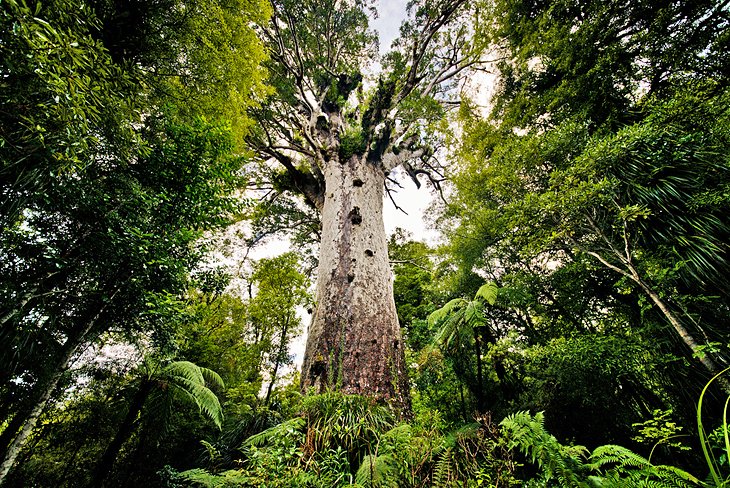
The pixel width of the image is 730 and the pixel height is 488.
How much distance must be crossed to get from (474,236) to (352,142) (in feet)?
13.1

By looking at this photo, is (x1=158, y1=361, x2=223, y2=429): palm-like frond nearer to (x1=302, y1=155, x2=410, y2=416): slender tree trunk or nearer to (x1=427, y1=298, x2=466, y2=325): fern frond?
(x1=302, y1=155, x2=410, y2=416): slender tree trunk

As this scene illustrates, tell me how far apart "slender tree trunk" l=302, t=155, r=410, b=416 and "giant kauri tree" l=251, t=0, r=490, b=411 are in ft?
A: 0.05

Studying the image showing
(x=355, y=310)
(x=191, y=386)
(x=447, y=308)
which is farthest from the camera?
(x=191, y=386)

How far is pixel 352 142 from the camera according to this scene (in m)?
6.19

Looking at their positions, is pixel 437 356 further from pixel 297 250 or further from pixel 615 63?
pixel 297 250

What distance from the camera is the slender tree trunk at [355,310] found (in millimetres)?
3094

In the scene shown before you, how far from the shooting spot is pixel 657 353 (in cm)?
338

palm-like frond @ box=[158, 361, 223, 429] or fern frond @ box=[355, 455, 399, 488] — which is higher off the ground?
palm-like frond @ box=[158, 361, 223, 429]

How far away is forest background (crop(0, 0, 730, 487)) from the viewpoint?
1.85 m

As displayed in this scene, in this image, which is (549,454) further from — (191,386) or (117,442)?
(117,442)

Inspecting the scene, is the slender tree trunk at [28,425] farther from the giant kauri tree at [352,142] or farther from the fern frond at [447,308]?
the fern frond at [447,308]

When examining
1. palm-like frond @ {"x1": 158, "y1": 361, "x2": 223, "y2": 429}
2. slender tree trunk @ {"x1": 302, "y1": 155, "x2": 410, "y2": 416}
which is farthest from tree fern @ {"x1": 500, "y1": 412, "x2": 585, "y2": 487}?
palm-like frond @ {"x1": 158, "y1": 361, "x2": 223, "y2": 429}

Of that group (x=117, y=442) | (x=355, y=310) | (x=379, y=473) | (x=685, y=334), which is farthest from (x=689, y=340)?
(x=117, y=442)

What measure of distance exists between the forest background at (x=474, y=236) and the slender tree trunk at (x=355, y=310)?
0.39 meters
